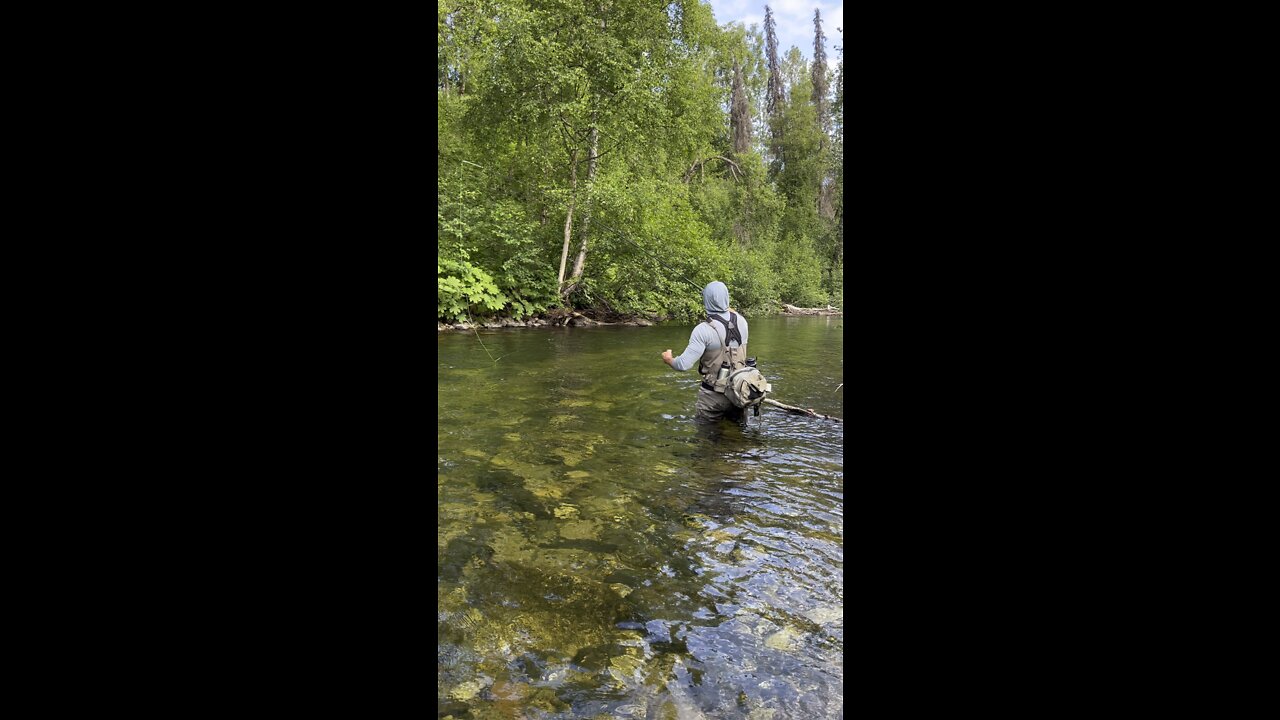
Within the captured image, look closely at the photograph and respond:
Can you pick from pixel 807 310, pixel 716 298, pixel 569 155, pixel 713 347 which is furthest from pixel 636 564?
pixel 807 310

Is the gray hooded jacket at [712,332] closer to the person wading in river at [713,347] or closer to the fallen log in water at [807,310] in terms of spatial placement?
the person wading in river at [713,347]

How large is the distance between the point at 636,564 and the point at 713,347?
3.91 metres

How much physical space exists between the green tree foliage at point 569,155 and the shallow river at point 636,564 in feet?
33.1

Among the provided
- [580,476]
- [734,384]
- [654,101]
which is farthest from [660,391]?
[654,101]

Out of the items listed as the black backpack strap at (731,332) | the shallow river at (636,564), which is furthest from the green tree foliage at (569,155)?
the shallow river at (636,564)

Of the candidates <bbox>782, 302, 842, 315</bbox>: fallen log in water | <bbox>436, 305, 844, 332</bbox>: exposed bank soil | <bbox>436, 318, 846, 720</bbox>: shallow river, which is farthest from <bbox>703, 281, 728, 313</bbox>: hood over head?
<bbox>782, 302, 842, 315</bbox>: fallen log in water

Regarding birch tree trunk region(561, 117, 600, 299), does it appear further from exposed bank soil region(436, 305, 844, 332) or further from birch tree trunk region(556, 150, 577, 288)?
exposed bank soil region(436, 305, 844, 332)

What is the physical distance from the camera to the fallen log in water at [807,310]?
36.7 m

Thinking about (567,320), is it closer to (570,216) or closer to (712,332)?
(570,216)
